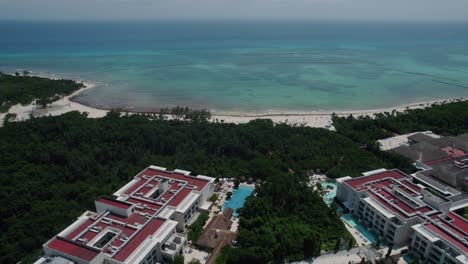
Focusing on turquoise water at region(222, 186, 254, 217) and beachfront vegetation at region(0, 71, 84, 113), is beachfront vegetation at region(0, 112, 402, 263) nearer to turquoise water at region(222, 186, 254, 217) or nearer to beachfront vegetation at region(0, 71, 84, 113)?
turquoise water at region(222, 186, 254, 217)

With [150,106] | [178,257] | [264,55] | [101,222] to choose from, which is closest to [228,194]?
[178,257]

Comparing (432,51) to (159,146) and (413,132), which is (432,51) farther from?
(159,146)

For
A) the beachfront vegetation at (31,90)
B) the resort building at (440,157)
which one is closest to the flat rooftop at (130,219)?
the resort building at (440,157)

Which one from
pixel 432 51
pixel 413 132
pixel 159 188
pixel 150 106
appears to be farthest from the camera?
pixel 432 51

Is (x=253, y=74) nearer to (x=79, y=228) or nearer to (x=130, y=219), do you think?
(x=130, y=219)

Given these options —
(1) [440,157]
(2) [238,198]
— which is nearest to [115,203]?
(2) [238,198]

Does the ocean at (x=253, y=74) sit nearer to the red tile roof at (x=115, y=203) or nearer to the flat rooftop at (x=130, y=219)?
the flat rooftop at (x=130, y=219)

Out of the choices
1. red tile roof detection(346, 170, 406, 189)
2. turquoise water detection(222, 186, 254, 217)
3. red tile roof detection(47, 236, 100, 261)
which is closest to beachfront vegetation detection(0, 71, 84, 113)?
red tile roof detection(47, 236, 100, 261)
